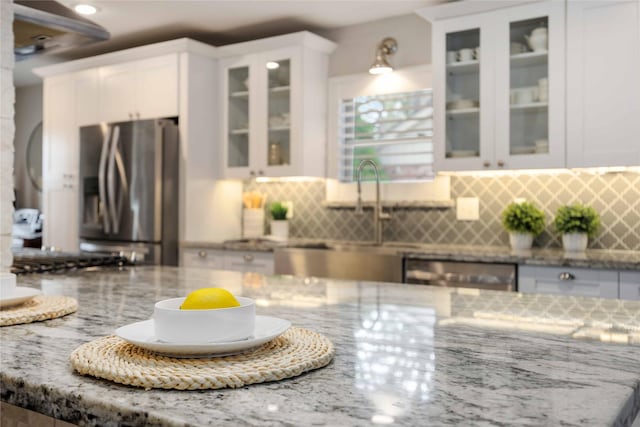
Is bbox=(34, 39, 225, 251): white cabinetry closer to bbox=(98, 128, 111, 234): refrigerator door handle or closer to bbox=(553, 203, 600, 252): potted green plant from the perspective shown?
bbox=(98, 128, 111, 234): refrigerator door handle

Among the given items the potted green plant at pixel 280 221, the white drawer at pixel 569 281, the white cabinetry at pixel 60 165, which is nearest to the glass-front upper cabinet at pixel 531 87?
the white drawer at pixel 569 281

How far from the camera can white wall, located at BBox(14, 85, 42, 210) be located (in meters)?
6.38

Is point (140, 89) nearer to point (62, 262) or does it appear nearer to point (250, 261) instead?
point (250, 261)

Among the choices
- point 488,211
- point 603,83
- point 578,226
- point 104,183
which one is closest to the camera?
point 603,83

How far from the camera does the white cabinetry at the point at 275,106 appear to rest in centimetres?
408

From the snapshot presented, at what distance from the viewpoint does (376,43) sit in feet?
13.5

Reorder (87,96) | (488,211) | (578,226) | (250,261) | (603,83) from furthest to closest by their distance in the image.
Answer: (87,96) < (250,261) < (488,211) < (578,226) < (603,83)

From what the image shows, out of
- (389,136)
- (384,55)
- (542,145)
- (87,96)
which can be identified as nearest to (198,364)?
(542,145)

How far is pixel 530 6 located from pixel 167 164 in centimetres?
255

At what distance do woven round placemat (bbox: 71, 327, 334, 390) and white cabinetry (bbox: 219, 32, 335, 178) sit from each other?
3204mm

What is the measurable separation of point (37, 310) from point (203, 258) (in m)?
2.90

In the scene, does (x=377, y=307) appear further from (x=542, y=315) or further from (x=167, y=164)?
(x=167, y=164)

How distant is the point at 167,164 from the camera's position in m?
4.23

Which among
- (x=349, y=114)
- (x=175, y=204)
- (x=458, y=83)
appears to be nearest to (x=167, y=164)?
(x=175, y=204)
